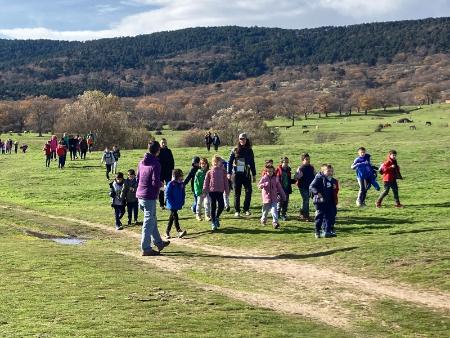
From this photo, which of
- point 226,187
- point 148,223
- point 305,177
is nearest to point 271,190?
point 226,187

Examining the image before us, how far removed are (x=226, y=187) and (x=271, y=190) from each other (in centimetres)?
129

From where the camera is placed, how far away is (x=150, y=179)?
1402 cm

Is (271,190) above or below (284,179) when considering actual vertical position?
below

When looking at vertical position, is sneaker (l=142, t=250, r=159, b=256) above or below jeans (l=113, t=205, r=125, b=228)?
below

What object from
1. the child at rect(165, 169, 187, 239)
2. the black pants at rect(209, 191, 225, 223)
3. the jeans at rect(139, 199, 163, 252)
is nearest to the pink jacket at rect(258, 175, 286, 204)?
the black pants at rect(209, 191, 225, 223)

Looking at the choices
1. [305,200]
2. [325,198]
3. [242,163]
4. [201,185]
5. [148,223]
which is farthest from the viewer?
[201,185]

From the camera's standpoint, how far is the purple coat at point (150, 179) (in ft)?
45.8

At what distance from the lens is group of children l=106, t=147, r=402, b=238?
1647 centimetres

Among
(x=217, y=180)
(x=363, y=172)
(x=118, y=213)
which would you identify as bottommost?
(x=118, y=213)

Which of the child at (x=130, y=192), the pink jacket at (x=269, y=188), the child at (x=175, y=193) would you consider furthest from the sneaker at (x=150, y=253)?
the child at (x=130, y=192)

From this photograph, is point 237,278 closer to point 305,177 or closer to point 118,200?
point 305,177

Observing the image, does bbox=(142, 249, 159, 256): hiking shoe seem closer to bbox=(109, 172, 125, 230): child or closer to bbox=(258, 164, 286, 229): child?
bbox=(258, 164, 286, 229): child

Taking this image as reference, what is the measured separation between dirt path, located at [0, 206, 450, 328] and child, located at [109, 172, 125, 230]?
519cm

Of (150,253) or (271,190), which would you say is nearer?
(150,253)
